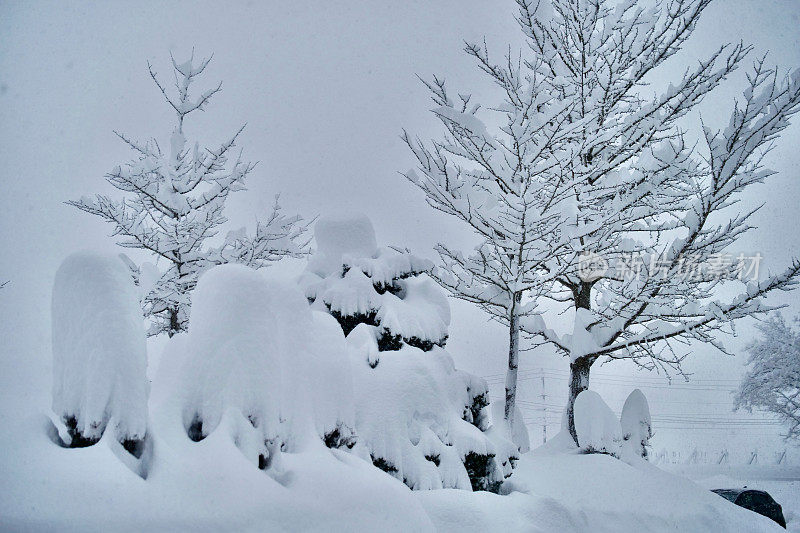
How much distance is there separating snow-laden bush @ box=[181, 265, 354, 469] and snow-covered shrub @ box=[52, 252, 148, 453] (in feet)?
1.20

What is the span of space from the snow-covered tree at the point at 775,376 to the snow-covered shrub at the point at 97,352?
27730 millimetres

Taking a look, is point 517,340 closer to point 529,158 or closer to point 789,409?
point 529,158

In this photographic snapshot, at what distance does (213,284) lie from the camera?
348 centimetres

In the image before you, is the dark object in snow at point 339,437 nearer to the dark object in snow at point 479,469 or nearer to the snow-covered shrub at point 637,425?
the dark object in snow at point 479,469

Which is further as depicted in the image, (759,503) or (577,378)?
(577,378)

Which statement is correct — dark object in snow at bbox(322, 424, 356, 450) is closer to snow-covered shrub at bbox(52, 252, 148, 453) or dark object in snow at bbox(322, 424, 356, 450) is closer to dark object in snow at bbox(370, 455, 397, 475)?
snow-covered shrub at bbox(52, 252, 148, 453)

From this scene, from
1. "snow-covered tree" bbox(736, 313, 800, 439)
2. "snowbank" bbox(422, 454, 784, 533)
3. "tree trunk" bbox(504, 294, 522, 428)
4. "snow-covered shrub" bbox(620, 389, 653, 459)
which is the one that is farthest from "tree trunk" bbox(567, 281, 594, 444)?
"snow-covered tree" bbox(736, 313, 800, 439)

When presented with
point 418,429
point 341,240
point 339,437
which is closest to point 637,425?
point 418,429

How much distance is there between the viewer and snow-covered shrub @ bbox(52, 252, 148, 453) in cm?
267

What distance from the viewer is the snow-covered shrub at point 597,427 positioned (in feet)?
28.6

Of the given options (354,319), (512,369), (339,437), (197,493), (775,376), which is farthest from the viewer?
(775,376)

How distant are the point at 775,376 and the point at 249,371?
91.7ft

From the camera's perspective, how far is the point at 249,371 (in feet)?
10.4

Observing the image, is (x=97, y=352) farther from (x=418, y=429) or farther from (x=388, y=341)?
(x=388, y=341)
